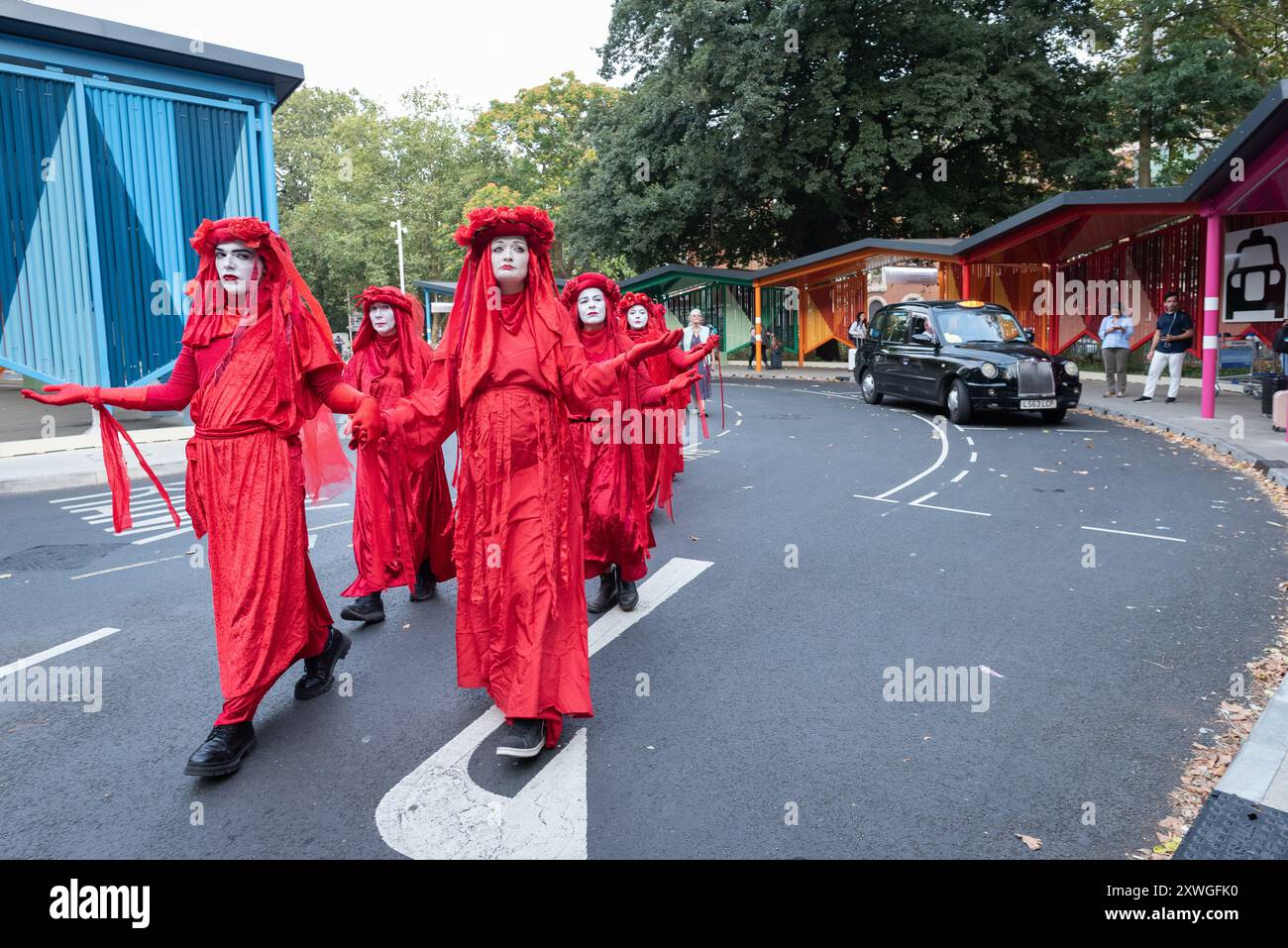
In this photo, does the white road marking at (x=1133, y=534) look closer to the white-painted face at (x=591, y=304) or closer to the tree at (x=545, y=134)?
the white-painted face at (x=591, y=304)

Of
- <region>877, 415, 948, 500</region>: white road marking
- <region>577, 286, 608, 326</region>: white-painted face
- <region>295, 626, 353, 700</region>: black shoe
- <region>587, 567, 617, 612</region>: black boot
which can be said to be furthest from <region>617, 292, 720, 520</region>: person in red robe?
<region>295, 626, 353, 700</region>: black shoe

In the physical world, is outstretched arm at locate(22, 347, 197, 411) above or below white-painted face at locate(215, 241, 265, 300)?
below

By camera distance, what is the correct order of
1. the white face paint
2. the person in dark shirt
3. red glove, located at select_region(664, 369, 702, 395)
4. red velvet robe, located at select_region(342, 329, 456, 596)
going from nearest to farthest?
the white face paint, red glove, located at select_region(664, 369, 702, 395), red velvet robe, located at select_region(342, 329, 456, 596), the person in dark shirt

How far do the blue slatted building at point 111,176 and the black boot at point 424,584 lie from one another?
10.6m

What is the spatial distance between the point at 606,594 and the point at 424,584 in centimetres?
128

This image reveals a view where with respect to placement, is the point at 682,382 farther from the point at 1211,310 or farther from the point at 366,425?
the point at 1211,310

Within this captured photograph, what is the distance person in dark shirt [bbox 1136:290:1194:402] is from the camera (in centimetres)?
1576

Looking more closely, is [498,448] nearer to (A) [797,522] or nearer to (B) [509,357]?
(B) [509,357]

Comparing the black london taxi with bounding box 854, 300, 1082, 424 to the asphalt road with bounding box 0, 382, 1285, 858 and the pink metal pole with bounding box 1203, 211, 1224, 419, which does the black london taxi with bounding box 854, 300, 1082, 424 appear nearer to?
the pink metal pole with bounding box 1203, 211, 1224, 419

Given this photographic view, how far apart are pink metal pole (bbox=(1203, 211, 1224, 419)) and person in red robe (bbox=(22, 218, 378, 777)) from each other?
44.0ft

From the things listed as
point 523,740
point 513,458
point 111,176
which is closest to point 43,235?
point 111,176

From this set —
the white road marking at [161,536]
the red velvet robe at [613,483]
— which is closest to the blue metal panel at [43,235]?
the white road marking at [161,536]

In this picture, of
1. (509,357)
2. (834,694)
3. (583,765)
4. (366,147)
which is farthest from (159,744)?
(366,147)

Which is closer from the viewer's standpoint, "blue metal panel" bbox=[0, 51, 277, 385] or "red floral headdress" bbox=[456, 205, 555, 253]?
"red floral headdress" bbox=[456, 205, 555, 253]
